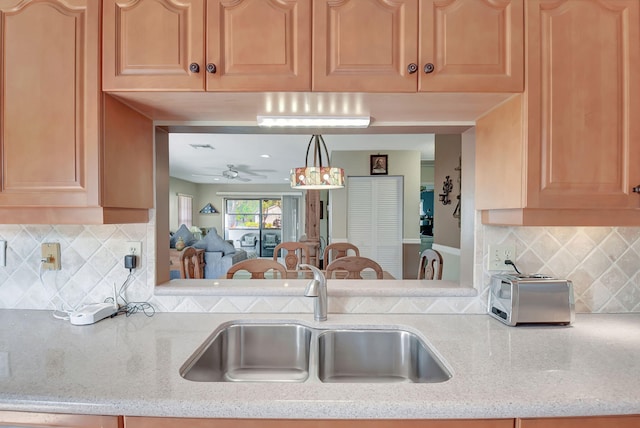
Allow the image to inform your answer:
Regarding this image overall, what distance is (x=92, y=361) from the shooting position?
94 centimetres

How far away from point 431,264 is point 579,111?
167 cm

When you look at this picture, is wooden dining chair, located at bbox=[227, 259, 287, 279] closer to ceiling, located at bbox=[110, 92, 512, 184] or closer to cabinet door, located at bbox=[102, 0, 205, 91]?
ceiling, located at bbox=[110, 92, 512, 184]

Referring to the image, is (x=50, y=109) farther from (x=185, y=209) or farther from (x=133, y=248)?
(x=185, y=209)

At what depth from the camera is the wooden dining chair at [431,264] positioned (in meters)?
2.41

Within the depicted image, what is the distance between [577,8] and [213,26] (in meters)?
1.18

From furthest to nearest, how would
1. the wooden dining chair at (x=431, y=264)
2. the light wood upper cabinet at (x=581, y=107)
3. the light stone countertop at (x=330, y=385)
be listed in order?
the wooden dining chair at (x=431, y=264), the light wood upper cabinet at (x=581, y=107), the light stone countertop at (x=330, y=385)

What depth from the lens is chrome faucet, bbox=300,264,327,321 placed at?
123 centimetres

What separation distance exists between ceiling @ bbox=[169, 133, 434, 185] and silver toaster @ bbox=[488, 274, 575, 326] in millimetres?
2569

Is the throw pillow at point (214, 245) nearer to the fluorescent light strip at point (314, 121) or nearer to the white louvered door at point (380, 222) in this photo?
the white louvered door at point (380, 222)

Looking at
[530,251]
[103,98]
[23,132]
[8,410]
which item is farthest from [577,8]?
[8,410]

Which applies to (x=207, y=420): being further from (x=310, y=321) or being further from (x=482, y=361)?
(x=482, y=361)

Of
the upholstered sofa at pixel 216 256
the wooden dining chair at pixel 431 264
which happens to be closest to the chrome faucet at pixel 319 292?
the wooden dining chair at pixel 431 264

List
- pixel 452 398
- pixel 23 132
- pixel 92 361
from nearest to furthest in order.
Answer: pixel 452 398 → pixel 92 361 → pixel 23 132

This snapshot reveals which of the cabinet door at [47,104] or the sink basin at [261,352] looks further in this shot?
the sink basin at [261,352]
